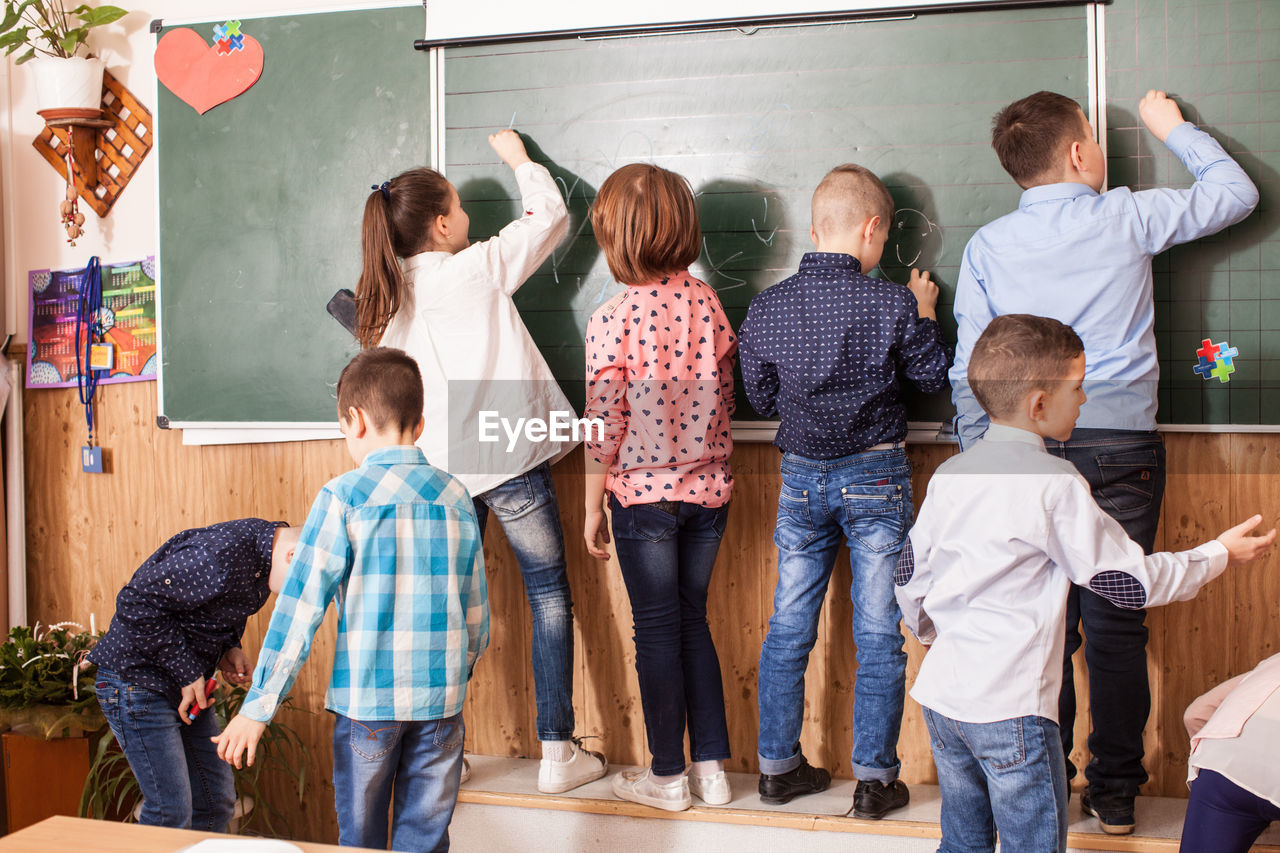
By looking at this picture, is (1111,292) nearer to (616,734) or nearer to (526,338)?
(526,338)

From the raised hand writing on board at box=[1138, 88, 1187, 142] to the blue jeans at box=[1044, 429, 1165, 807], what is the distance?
65 cm

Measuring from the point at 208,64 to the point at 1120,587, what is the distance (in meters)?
2.49

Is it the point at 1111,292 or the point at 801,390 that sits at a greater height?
the point at 1111,292

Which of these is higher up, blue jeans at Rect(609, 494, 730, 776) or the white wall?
the white wall

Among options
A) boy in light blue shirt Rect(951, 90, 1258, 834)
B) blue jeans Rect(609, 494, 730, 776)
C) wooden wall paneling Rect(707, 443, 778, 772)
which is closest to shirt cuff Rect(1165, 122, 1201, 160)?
boy in light blue shirt Rect(951, 90, 1258, 834)

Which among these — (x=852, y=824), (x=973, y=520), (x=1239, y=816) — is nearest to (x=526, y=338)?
(x=973, y=520)

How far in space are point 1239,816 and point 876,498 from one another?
80cm

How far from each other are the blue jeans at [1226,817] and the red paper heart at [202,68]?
8.64ft

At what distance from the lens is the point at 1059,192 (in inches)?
77.6

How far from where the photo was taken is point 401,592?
5.37 feet

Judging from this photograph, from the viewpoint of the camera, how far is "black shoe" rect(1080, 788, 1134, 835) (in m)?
2.00

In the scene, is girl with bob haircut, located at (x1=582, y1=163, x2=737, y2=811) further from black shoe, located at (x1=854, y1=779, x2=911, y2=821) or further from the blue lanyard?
the blue lanyard

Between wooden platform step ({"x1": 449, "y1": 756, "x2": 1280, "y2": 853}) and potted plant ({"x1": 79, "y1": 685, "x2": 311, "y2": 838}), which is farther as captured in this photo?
potted plant ({"x1": 79, "y1": 685, "x2": 311, "y2": 838})

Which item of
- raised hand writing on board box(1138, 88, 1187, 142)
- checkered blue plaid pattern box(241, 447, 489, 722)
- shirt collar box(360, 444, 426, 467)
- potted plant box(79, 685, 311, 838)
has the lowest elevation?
potted plant box(79, 685, 311, 838)
